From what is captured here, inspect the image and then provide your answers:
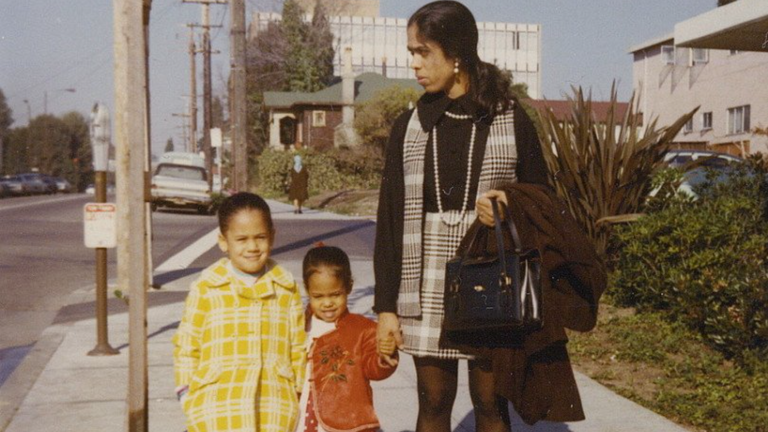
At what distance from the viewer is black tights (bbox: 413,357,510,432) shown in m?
3.26

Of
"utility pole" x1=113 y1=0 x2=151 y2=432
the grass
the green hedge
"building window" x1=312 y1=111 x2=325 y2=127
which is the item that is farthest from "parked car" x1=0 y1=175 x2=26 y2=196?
"utility pole" x1=113 y1=0 x2=151 y2=432

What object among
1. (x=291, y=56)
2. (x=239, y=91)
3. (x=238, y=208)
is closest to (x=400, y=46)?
(x=291, y=56)

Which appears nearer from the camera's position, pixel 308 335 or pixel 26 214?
pixel 308 335

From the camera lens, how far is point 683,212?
26.0 ft

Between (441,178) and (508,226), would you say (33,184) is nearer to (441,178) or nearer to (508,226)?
(441,178)

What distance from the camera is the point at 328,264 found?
364 centimetres

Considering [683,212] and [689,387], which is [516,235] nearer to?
[689,387]

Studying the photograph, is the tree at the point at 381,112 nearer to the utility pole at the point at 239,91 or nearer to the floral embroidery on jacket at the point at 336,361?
the utility pole at the point at 239,91

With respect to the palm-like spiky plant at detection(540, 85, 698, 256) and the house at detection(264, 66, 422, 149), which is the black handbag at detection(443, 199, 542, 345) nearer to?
the palm-like spiky plant at detection(540, 85, 698, 256)

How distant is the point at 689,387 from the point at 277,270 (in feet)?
12.3

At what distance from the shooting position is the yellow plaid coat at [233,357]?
10.7 ft

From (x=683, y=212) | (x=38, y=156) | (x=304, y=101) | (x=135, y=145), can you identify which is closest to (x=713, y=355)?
(x=683, y=212)

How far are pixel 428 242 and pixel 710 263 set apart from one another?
4.46 meters

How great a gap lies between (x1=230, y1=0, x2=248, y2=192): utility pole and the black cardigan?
915 centimetres
